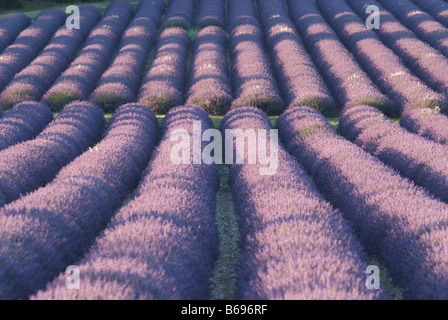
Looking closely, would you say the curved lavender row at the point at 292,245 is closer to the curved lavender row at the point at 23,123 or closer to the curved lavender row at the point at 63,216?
the curved lavender row at the point at 63,216

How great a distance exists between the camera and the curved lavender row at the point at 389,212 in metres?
3.33

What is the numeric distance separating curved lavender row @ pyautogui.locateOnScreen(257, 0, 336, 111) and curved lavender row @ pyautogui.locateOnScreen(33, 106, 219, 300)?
4616 mm

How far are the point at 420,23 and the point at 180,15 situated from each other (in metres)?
7.96

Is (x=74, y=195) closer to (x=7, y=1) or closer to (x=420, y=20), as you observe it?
(x=420, y=20)

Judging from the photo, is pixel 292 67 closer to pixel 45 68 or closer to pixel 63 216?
pixel 45 68

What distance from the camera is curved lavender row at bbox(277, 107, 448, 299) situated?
10.9 feet

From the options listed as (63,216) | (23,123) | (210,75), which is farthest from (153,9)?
(63,216)

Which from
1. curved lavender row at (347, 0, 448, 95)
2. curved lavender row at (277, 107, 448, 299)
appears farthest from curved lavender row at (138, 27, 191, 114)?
curved lavender row at (347, 0, 448, 95)

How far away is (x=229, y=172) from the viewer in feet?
20.5

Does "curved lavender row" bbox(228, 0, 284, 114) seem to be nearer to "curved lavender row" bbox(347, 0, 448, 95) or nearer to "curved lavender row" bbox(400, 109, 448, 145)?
"curved lavender row" bbox(400, 109, 448, 145)

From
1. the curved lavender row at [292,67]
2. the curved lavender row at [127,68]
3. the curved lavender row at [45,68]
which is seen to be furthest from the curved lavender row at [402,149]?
the curved lavender row at [45,68]

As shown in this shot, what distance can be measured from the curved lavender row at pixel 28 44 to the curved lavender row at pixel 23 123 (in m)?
2.84
